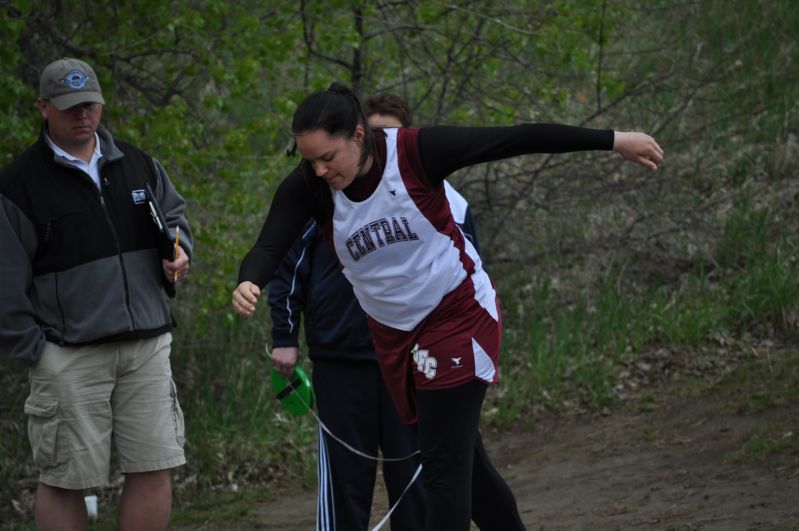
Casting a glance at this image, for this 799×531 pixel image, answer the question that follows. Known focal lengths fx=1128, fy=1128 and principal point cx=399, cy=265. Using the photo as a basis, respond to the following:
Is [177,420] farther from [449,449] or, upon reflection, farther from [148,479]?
[449,449]

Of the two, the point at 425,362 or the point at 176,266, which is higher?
the point at 176,266

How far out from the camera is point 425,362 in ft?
12.7

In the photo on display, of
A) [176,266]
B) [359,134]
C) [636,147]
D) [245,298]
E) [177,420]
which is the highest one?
[359,134]

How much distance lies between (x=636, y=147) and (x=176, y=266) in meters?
2.03

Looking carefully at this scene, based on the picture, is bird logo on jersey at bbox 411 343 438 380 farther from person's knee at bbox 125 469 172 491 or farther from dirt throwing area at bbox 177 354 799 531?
dirt throwing area at bbox 177 354 799 531

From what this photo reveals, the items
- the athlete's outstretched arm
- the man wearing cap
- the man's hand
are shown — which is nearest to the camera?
the athlete's outstretched arm

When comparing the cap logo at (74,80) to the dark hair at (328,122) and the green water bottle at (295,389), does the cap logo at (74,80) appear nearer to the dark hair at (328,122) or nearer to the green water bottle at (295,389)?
the dark hair at (328,122)

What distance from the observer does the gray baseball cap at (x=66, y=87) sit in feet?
14.9

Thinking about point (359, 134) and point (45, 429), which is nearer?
point (359, 134)

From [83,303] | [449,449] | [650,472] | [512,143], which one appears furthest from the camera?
[650,472]

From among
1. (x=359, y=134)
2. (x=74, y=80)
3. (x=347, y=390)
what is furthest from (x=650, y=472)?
(x=74, y=80)

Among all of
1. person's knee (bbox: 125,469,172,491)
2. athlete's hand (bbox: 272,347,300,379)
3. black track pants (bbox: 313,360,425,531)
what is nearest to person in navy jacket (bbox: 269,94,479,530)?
black track pants (bbox: 313,360,425,531)

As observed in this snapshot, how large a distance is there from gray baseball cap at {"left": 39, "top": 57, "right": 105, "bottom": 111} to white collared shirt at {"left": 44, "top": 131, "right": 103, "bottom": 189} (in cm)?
17

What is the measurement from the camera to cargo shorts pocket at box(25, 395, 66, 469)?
4.59 meters
